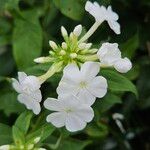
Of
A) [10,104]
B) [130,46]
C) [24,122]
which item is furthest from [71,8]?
[24,122]

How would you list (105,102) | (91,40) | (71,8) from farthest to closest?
(91,40), (71,8), (105,102)

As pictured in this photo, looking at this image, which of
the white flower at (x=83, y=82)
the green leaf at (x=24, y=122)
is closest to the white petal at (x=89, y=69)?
the white flower at (x=83, y=82)

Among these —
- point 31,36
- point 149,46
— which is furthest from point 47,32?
point 149,46

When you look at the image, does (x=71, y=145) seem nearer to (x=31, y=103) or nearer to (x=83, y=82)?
(x=31, y=103)

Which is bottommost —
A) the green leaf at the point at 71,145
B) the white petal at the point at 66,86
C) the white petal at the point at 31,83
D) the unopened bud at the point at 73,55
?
the green leaf at the point at 71,145

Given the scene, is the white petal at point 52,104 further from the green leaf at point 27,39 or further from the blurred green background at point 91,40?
the green leaf at point 27,39

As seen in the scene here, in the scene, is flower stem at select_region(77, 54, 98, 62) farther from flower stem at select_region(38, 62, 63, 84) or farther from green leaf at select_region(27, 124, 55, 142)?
green leaf at select_region(27, 124, 55, 142)

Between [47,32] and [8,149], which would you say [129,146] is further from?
[8,149]
